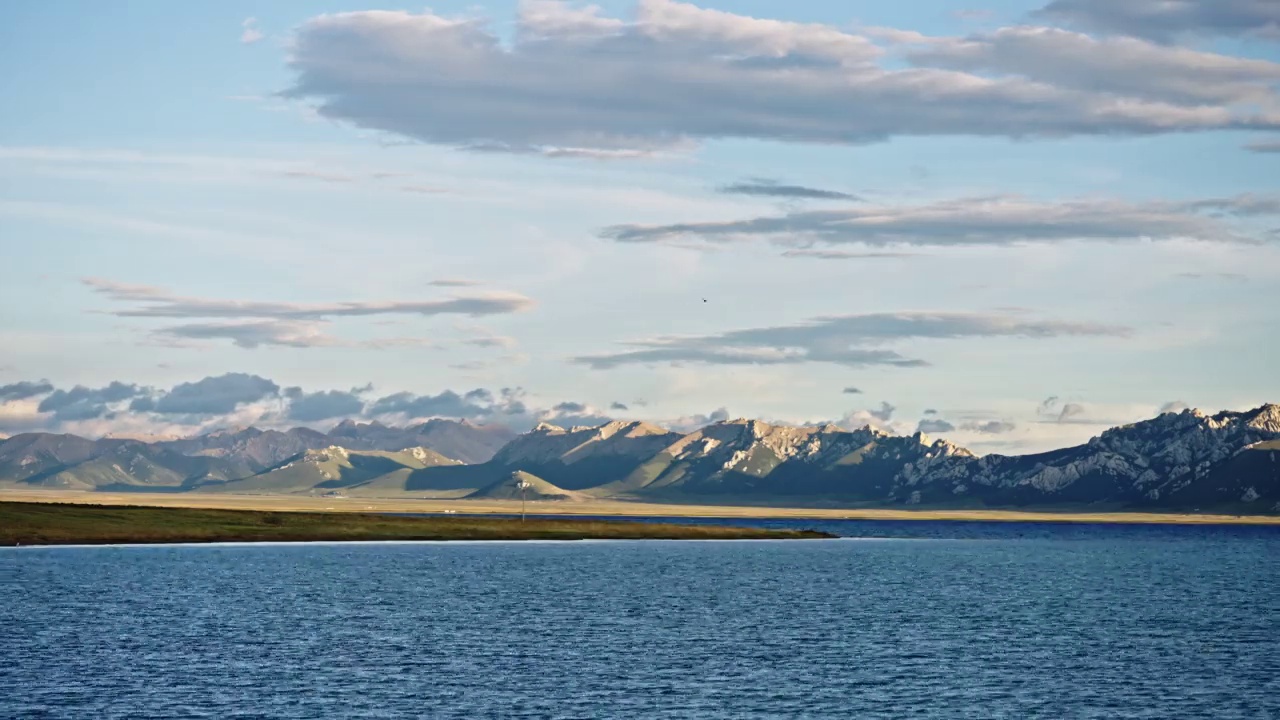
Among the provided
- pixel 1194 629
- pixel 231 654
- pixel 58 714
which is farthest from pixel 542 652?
pixel 1194 629

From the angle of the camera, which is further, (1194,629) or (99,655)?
(1194,629)

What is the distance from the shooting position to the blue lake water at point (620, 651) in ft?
256

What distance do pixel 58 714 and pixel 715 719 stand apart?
3094cm

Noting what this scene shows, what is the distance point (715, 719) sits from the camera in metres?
73.6

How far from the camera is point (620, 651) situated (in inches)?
4001

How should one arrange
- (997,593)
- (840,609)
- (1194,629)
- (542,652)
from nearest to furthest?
(542,652) < (1194,629) < (840,609) < (997,593)

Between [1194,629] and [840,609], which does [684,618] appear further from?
[1194,629]

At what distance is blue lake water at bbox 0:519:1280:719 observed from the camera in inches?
3073

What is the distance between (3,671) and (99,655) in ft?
28.9

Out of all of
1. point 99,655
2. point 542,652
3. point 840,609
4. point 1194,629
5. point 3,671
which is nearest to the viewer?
point 3,671

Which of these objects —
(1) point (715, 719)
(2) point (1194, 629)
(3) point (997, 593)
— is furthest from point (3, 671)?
(3) point (997, 593)

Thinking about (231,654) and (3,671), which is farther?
(231,654)

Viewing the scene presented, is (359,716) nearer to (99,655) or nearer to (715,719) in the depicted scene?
(715,719)

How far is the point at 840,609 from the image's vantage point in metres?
139
